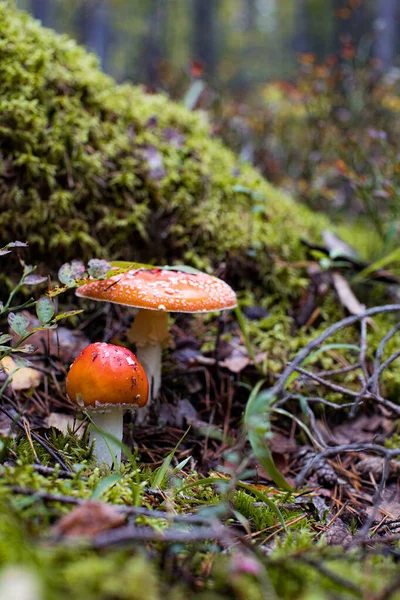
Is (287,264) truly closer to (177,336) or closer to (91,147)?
(177,336)

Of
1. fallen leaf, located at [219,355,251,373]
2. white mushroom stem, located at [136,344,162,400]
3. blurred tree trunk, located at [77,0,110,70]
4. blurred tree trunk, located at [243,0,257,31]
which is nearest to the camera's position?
white mushroom stem, located at [136,344,162,400]

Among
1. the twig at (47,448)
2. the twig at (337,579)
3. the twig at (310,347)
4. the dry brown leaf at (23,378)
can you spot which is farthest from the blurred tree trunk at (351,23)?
the twig at (337,579)

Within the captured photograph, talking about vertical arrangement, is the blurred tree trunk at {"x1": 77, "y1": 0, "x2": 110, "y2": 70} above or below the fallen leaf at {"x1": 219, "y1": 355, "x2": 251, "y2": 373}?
above

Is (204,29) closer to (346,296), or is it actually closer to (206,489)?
(346,296)

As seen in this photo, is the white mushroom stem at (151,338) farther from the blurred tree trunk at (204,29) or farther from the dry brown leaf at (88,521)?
the blurred tree trunk at (204,29)

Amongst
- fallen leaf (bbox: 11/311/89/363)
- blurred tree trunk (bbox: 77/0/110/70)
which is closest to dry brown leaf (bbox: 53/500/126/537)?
fallen leaf (bbox: 11/311/89/363)

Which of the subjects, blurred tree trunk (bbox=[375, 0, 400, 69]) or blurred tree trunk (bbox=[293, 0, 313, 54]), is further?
blurred tree trunk (bbox=[293, 0, 313, 54])

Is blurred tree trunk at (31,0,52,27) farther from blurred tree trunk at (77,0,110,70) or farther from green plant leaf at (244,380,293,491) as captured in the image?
green plant leaf at (244,380,293,491)

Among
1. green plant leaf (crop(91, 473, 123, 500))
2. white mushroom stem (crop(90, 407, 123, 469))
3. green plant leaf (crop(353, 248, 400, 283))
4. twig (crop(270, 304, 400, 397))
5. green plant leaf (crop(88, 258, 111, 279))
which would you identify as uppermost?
green plant leaf (crop(88, 258, 111, 279))
